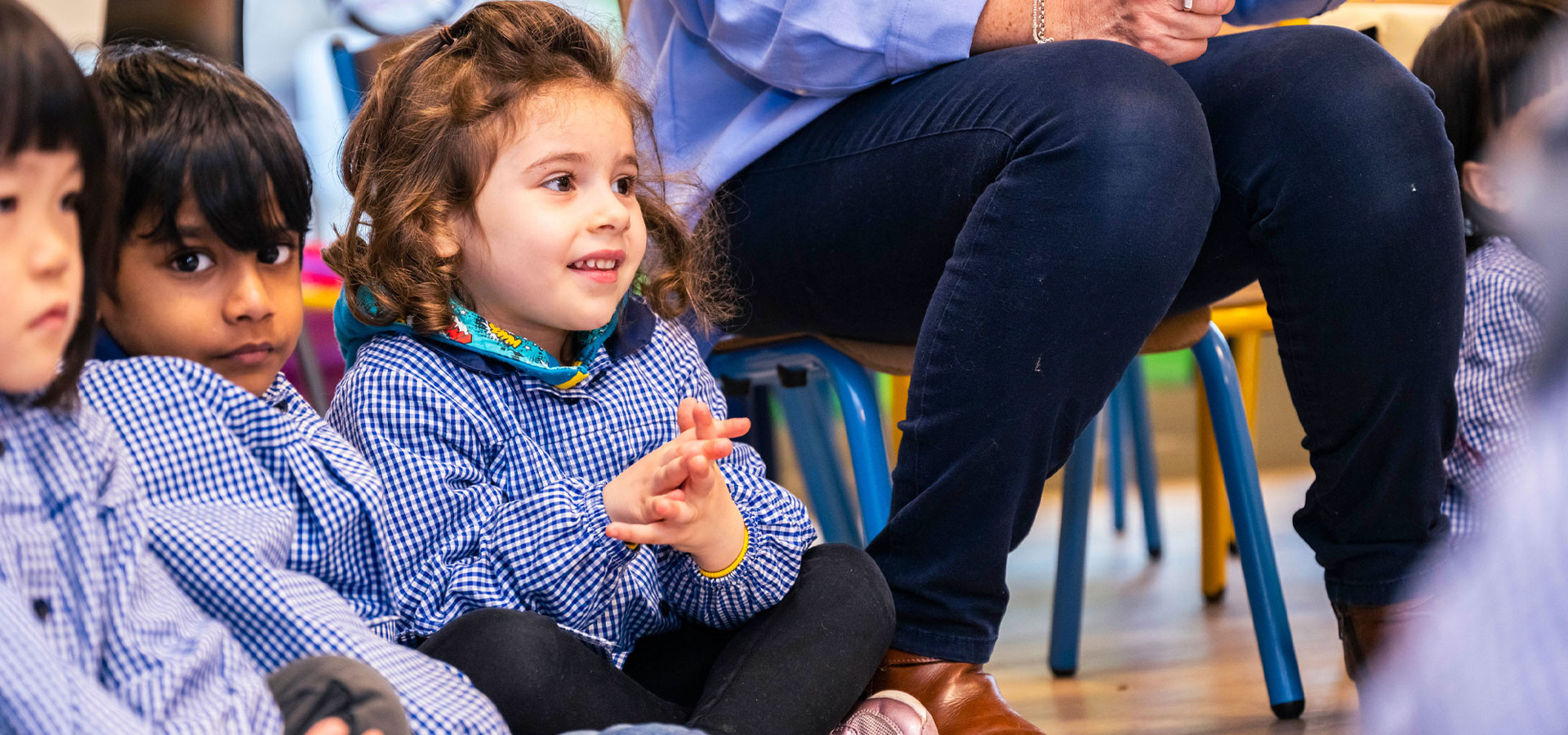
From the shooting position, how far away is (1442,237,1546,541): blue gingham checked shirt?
1125 mm

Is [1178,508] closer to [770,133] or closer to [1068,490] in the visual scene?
[1068,490]

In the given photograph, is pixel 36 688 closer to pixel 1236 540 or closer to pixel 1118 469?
pixel 1236 540

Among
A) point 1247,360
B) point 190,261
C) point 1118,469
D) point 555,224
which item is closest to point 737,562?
point 555,224

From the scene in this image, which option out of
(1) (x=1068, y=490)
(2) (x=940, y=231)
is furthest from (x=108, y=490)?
(1) (x=1068, y=490)

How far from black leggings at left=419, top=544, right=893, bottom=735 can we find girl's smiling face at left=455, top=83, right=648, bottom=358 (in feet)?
0.74

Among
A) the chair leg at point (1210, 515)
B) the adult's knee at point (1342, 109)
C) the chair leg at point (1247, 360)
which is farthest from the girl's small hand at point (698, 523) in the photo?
the chair leg at point (1247, 360)

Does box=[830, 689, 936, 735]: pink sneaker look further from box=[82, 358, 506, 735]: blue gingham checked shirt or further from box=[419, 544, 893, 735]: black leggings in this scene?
box=[82, 358, 506, 735]: blue gingham checked shirt

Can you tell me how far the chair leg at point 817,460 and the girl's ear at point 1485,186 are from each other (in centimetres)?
68

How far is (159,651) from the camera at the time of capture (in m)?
0.54

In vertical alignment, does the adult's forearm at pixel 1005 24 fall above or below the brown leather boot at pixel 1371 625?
above

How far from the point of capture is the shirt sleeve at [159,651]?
53 cm

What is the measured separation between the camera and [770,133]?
0.98 meters

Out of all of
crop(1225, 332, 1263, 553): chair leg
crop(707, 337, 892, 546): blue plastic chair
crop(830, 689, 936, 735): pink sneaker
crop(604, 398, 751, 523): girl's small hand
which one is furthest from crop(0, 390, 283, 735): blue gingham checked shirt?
crop(1225, 332, 1263, 553): chair leg

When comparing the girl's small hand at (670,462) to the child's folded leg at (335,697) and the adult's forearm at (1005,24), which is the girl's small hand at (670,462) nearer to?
the child's folded leg at (335,697)
